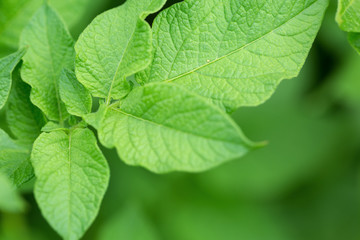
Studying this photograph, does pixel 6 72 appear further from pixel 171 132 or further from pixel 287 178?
pixel 287 178

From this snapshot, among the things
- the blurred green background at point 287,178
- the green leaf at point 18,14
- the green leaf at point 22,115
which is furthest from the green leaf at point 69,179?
the blurred green background at point 287,178

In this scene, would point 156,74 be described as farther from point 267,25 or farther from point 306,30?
point 306,30

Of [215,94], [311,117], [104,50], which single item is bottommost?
[311,117]

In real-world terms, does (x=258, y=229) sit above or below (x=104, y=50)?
below

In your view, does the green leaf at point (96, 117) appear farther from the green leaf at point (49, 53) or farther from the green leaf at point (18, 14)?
the green leaf at point (18, 14)

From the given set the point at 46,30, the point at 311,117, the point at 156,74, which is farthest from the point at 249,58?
the point at 311,117

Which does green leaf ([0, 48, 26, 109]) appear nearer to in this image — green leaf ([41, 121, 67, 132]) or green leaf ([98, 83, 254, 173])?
green leaf ([41, 121, 67, 132])
